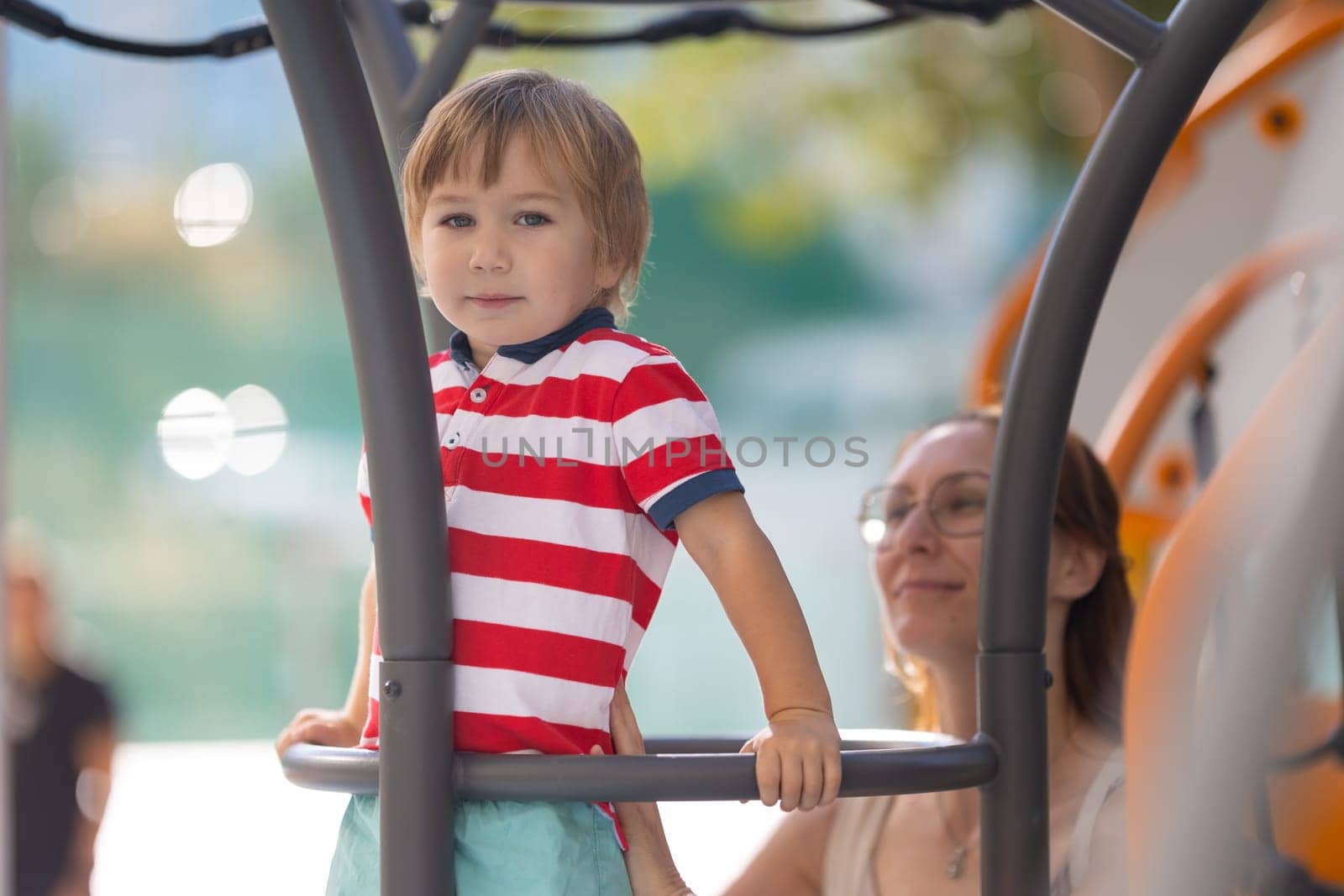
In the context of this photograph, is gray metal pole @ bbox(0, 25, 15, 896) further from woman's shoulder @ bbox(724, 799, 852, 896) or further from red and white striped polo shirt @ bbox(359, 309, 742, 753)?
red and white striped polo shirt @ bbox(359, 309, 742, 753)

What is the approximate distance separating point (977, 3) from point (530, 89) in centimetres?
71

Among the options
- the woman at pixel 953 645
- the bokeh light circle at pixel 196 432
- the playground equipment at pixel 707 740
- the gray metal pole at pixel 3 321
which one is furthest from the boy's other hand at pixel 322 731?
the gray metal pole at pixel 3 321

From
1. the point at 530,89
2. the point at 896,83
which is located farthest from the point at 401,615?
the point at 896,83

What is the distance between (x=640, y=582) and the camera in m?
0.83

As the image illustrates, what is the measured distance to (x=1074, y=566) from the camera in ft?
4.75

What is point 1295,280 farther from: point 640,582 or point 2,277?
point 2,277

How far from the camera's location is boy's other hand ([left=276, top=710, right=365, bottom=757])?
934mm

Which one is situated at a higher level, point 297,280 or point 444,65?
point 297,280

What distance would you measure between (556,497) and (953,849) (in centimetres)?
72

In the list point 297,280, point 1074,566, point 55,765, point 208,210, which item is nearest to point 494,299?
point 208,210

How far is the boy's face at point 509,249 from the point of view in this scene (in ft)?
2.72

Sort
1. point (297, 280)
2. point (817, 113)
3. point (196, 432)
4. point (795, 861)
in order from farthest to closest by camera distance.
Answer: point (297, 280) < point (817, 113) < point (795, 861) < point (196, 432)

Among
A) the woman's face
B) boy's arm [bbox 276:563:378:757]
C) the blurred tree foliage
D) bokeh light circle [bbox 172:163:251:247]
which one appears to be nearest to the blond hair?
boy's arm [bbox 276:563:378:757]

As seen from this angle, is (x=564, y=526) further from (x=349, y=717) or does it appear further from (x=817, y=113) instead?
(x=817, y=113)
